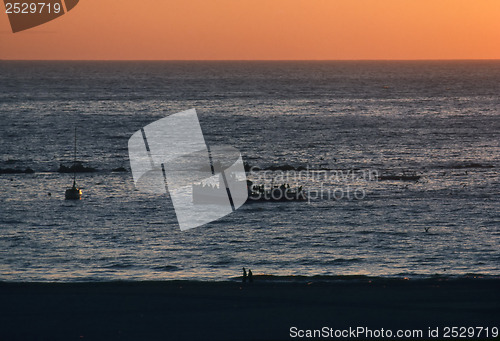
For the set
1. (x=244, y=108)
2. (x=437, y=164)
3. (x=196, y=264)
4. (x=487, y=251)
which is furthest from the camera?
(x=244, y=108)

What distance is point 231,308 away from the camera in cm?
2245

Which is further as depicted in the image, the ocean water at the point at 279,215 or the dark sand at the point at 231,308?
the ocean water at the point at 279,215

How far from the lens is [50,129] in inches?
4815

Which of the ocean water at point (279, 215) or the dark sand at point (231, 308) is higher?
the dark sand at point (231, 308)

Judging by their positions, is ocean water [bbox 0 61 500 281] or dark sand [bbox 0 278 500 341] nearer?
dark sand [bbox 0 278 500 341]

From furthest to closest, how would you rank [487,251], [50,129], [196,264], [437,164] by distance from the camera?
1. [50,129]
2. [437,164]
3. [487,251]
4. [196,264]

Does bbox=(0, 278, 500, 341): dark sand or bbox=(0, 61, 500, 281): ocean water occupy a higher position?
bbox=(0, 278, 500, 341): dark sand

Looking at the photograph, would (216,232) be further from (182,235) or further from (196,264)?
(196,264)

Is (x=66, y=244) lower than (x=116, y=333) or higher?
lower

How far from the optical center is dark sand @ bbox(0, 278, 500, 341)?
2020cm

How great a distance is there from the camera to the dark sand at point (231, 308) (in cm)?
2020

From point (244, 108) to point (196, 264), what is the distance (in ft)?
432

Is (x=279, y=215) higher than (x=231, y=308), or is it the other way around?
(x=231, y=308)

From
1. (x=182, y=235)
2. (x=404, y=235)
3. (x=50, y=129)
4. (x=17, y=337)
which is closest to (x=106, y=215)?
(x=182, y=235)
